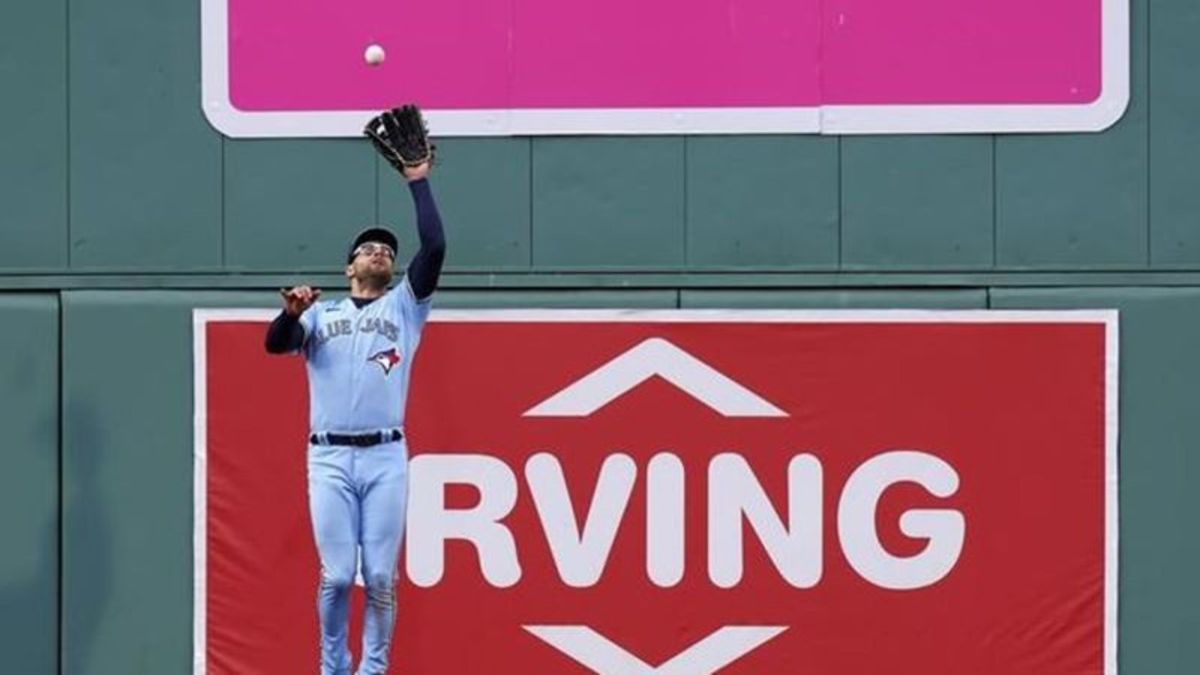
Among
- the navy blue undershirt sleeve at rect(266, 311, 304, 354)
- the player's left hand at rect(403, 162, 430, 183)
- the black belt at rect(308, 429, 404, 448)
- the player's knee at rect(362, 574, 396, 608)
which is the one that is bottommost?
the player's knee at rect(362, 574, 396, 608)

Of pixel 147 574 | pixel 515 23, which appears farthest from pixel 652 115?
pixel 147 574

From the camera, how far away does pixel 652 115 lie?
27.4ft

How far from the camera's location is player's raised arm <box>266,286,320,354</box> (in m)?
7.56

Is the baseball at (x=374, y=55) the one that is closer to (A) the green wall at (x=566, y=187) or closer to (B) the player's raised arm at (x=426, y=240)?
(A) the green wall at (x=566, y=187)

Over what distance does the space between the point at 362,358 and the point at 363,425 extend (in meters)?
0.22

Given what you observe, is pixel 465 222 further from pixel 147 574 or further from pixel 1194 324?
pixel 1194 324

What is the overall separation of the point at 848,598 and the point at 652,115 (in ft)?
5.96

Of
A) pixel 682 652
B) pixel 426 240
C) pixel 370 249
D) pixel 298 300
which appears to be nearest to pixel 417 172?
pixel 426 240

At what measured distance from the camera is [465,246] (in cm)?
841

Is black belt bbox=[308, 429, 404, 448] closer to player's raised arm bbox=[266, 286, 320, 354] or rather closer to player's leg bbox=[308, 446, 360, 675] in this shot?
player's leg bbox=[308, 446, 360, 675]

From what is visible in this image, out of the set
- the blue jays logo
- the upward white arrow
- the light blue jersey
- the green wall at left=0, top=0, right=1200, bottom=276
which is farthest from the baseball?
the upward white arrow

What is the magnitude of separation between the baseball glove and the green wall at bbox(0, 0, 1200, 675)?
759mm

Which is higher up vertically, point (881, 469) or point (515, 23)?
point (515, 23)

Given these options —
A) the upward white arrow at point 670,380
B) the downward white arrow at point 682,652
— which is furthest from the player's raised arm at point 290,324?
the downward white arrow at point 682,652
